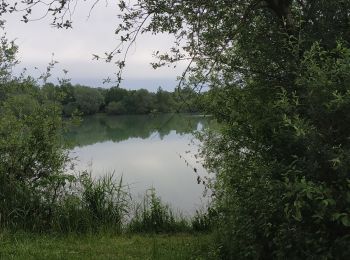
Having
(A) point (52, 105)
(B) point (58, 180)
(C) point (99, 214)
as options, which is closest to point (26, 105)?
(A) point (52, 105)

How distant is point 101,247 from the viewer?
653 centimetres

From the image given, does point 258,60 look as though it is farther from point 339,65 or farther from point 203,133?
point 203,133

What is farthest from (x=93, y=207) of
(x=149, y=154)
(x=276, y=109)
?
(x=149, y=154)

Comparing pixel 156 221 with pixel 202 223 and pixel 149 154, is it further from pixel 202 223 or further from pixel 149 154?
pixel 149 154

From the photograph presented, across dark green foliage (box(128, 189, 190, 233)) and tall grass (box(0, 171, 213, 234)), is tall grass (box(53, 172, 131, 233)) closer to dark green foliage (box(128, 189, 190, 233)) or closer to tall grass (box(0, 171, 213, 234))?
tall grass (box(0, 171, 213, 234))

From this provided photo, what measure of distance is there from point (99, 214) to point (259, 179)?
4585 mm

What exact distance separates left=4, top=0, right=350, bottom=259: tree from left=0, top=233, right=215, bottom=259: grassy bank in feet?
2.59

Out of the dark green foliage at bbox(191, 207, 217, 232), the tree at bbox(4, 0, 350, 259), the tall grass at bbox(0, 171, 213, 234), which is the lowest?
the dark green foliage at bbox(191, 207, 217, 232)

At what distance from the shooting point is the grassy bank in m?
5.79

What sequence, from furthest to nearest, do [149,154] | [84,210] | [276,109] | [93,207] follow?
[149,154]
[93,207]
[84,210]
[276,109]

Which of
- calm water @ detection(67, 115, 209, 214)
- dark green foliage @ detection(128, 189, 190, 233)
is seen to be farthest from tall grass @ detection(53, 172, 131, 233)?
calm water @ detection(67, 115, 209, 214)

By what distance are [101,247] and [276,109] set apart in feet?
11.6

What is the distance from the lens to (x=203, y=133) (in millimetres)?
7918

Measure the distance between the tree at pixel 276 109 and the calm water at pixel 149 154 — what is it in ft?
3.64
